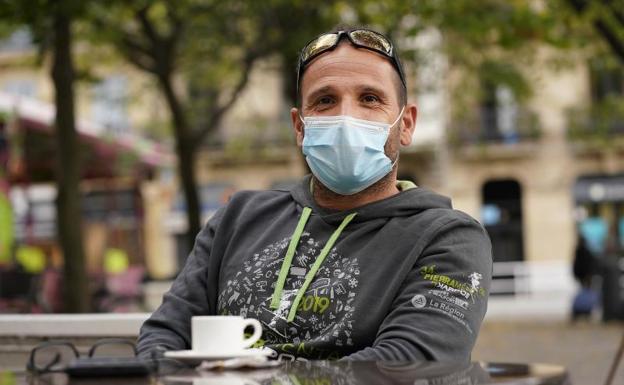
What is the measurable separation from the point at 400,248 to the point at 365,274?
0.11 metres

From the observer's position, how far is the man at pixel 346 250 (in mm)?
2725

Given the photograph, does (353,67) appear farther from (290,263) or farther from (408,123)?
(290,263)

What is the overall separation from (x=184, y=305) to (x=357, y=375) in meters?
1.17

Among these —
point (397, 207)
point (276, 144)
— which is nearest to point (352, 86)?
point (397, 207)

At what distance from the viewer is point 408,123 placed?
10.8ft

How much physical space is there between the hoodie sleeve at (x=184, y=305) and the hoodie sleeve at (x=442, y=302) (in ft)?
1.91

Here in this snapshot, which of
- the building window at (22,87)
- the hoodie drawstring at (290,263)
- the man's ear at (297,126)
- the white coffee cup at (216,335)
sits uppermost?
the building window at (22,87)

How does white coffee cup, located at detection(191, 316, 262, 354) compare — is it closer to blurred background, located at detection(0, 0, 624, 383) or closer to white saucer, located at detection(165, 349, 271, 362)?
white saucer, located at detection(165, 349, 271, 362)

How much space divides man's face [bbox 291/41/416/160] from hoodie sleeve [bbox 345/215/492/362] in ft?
1.23

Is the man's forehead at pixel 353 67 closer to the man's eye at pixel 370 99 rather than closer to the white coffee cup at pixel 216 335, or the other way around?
the man's eye at pixel 370 99

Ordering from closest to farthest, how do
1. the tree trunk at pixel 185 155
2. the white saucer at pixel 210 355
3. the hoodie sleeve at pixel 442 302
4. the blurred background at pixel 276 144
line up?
the white saucer at pixel 210 355 < the hoodie sleeve at pixel 442 302 < the blurred background at pixel 276 144 < the tree trunk at pixel 185 155

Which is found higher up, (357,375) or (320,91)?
(320,91)

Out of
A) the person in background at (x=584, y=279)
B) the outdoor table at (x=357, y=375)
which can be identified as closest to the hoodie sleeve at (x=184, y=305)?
the outdoor table at (x=357, y=375)

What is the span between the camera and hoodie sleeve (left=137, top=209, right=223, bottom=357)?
2.98 metres
